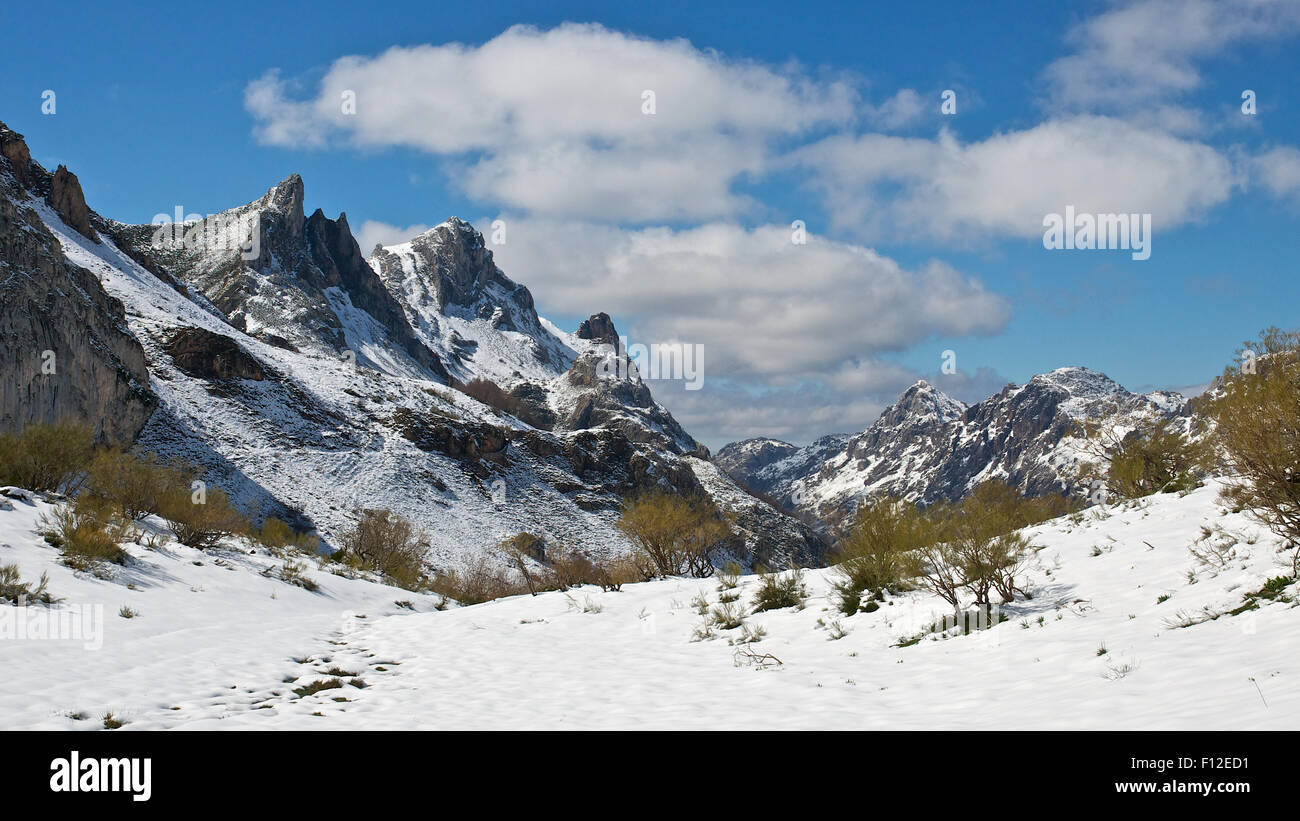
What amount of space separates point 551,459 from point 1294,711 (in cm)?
9112

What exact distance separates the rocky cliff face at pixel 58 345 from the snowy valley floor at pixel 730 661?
38.3m

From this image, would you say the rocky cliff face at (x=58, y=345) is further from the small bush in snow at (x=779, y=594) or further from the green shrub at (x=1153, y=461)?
the green shrub at (x=1153, y=461)

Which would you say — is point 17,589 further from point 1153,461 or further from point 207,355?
point 207,355

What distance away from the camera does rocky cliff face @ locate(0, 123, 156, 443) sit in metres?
46.1

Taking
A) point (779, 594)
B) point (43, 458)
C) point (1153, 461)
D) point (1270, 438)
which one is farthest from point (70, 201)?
point (1270, 438)

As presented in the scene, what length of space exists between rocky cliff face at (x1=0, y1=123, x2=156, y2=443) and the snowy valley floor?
38.3m

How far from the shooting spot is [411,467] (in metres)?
74.0

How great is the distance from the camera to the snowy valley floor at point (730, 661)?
6.96 m

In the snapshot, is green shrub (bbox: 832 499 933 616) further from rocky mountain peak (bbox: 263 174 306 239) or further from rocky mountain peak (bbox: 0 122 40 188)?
rocky mountain peak (bbox: 263 174 306 239)

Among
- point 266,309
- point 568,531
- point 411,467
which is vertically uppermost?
point 266,309

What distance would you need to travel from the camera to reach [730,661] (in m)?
11.3

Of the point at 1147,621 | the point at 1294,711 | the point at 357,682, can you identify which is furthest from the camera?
the point at 357,682
